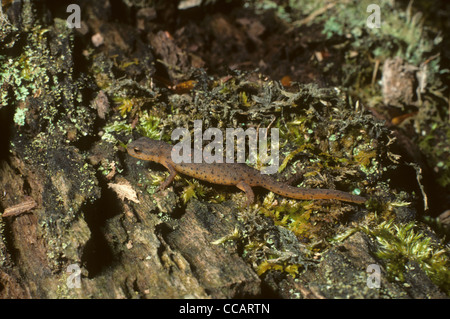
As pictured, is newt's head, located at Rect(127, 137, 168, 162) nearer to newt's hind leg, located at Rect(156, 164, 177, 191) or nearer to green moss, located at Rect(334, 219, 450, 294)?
newt's hind leg, located at Rect(156, 164, 177, 191)

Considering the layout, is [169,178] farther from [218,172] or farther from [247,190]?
[247,190]

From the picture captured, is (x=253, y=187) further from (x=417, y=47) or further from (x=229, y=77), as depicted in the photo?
(x=417, y=47)

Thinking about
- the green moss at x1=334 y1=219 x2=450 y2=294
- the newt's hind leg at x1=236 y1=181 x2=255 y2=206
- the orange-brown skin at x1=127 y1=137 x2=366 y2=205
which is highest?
the orange-brown skin at x1=127 y1=137 x2=366 y2=205

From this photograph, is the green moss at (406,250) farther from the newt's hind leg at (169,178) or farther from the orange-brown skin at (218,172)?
the newt's hind leg at (169,178)

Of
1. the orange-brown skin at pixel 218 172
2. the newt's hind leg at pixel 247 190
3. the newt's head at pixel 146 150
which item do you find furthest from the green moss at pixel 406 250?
the newt's head at pixel 146 150

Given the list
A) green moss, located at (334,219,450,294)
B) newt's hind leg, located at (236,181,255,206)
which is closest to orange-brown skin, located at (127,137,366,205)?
newt's hind leg, located at (236,181,255,206)

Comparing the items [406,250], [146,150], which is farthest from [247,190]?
[406,250]

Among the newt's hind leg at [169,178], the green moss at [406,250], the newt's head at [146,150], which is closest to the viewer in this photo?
the green moss at [406,250]

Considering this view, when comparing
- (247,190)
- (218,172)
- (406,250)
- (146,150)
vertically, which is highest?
(146,150)
